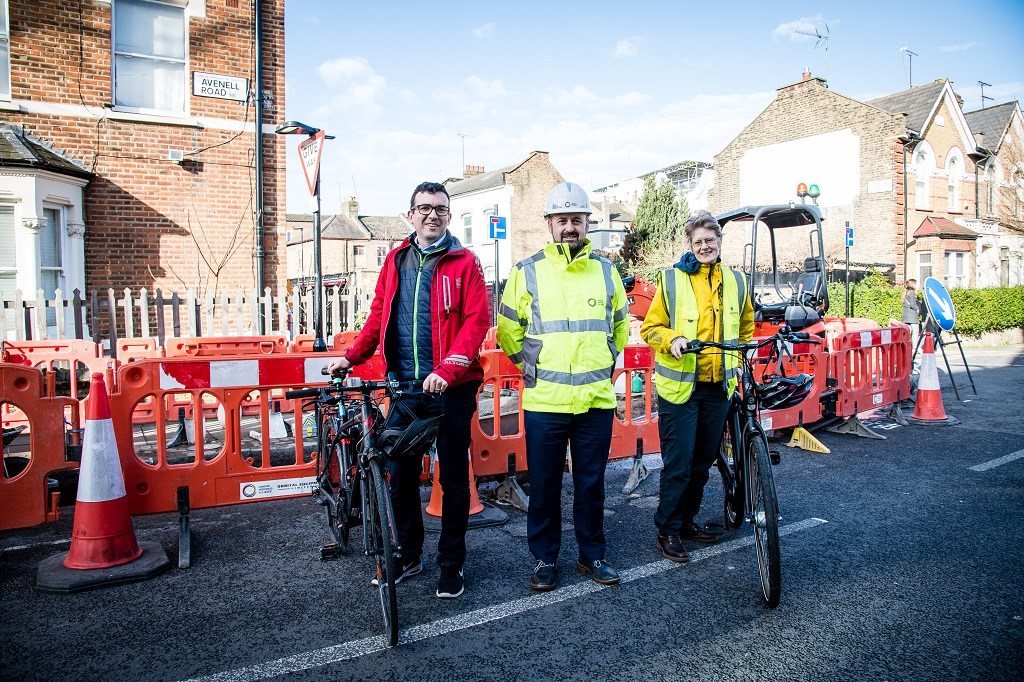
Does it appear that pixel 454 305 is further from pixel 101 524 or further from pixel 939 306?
pixel 939 306

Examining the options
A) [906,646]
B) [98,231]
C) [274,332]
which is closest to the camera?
[906,646]

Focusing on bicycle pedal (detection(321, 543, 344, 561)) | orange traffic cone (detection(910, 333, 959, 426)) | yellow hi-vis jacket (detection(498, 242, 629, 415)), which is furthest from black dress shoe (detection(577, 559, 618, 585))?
orange traffic cone (detection(910, 333, 959, 426))

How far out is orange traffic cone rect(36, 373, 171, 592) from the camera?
4172 mm

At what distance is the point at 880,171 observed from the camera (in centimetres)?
2612

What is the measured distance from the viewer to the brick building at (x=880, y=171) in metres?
26.0

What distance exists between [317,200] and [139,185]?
3.75 m

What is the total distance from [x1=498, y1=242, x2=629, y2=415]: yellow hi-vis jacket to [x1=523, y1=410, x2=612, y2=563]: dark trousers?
0.32ft

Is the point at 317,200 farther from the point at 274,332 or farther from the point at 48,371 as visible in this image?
the point at 48,371

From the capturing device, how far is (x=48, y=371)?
7.38 m

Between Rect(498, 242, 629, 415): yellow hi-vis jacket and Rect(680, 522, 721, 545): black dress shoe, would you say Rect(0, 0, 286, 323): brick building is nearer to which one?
Rect(498, 242, 629, 415): yellow hi-vis jacket

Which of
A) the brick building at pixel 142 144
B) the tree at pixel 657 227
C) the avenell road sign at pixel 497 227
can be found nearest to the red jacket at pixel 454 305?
the brick building at pixel 142 144

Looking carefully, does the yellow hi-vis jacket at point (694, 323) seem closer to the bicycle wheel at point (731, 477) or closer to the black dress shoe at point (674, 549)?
the bicycle wheel at point (731, 477)

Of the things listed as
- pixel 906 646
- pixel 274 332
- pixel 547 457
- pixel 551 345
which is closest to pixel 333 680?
pixel 547 457

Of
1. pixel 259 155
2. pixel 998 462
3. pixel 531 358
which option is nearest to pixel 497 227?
pixel 259 155
